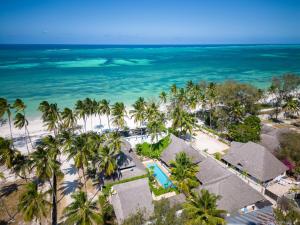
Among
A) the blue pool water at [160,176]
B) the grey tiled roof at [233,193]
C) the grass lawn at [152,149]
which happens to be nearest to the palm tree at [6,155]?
the blue pool water at [160,176]

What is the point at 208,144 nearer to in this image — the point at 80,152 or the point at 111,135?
the point at 111,135

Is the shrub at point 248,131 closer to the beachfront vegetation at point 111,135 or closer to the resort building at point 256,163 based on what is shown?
the beachfront vegetation at point 111,135

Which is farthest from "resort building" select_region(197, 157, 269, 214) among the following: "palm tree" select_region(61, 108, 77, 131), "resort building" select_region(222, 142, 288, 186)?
"palm tree" select_region(61, 108, 77, 131)

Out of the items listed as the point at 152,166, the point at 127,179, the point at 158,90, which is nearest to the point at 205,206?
the point at 127,179

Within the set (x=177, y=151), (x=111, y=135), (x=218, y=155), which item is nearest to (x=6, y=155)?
(x=111, y=135)

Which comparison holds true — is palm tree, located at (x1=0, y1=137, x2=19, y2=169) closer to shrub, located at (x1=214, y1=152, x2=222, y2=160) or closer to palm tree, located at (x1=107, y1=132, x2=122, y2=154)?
palm tree, located at (x1=107, y1=132, x2=122, y2=154)

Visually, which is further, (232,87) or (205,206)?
(232,87)

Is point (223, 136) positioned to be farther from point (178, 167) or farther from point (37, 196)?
point (37, 196)
